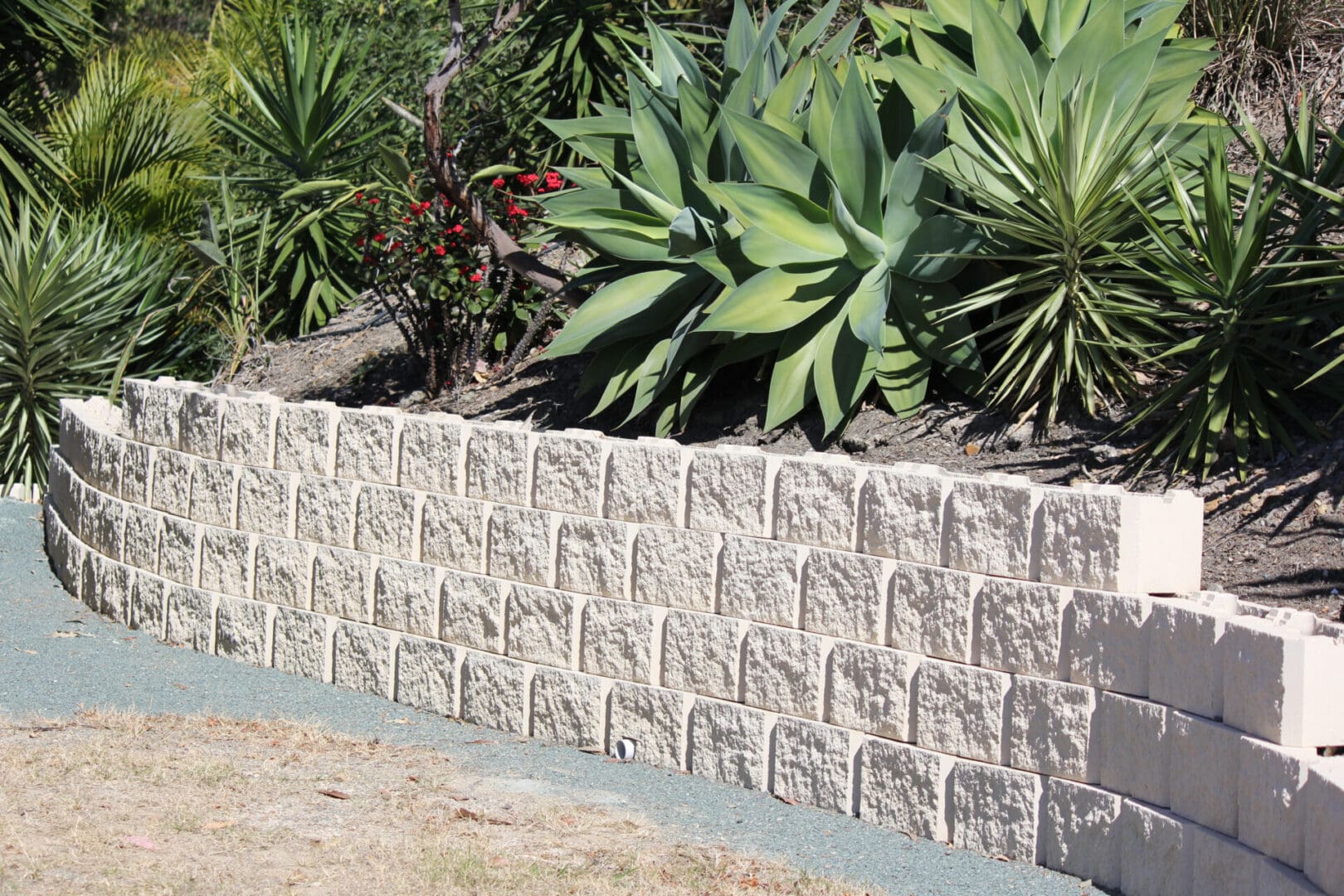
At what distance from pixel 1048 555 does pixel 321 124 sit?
7.80 meters

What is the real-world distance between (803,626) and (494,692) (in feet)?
4.94

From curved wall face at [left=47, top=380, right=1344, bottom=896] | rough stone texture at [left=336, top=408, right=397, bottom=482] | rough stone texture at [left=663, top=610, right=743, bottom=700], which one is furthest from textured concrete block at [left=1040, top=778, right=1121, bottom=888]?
rough stone texture at [left=336, top=408, right=397, bottom=482]

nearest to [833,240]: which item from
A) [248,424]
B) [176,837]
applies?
[248,424]

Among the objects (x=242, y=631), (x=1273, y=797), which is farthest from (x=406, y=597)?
(x=1273, y=797)

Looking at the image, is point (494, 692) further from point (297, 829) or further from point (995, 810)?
point (995, 810)

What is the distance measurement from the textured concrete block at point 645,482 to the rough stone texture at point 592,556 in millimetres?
66

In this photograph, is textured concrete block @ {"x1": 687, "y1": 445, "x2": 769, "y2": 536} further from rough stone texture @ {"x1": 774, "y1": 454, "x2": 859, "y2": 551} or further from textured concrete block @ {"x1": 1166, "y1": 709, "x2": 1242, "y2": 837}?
textured concrete block @ {"x1": 1166, "y1": 709, "x2": 1242, "y2": 837}

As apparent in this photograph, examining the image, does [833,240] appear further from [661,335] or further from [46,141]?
[46,141]

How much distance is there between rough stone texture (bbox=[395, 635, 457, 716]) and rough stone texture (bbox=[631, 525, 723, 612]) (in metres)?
1.05

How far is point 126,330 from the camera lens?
1117 centimetres

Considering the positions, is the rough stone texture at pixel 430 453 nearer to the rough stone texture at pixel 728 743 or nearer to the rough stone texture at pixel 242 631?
the rough stone texture at pixel 242 631

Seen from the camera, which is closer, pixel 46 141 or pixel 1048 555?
pixel 1048 555

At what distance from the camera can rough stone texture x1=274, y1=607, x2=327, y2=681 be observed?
625 centimetres

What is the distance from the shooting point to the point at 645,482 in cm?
512
